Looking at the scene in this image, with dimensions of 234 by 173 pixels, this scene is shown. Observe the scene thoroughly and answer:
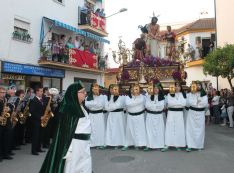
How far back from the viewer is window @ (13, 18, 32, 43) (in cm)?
1889

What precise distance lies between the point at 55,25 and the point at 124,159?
14437mm

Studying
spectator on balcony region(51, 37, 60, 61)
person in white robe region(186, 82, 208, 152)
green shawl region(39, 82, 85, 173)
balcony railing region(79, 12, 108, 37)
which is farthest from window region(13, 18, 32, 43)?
green shawl region(39, 82, 85, 173)

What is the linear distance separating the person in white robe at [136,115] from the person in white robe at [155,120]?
0.55ft

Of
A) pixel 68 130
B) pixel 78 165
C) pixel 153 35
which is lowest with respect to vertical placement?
pixel 78 165

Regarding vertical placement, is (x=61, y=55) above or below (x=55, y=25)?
below

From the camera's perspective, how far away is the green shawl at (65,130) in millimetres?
5230

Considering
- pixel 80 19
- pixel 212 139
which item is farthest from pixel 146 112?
pixel 80 19

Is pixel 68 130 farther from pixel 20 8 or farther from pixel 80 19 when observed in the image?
pixel 80 19

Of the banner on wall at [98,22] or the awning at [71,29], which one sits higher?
the banner on wall at [98,22]

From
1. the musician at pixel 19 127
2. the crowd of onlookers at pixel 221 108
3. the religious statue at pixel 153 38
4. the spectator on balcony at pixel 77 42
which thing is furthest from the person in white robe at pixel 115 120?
the spectator on balcony at pixel 77 42

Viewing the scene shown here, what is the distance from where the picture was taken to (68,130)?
5270 mm

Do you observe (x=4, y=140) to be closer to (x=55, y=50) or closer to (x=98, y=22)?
(x=55, y=50)

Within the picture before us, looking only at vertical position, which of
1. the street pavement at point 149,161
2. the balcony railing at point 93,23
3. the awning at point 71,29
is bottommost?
the street pavement at point 149,161

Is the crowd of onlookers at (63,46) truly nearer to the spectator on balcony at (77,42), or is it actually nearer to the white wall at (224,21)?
the spectator on balcony at (77,42)
